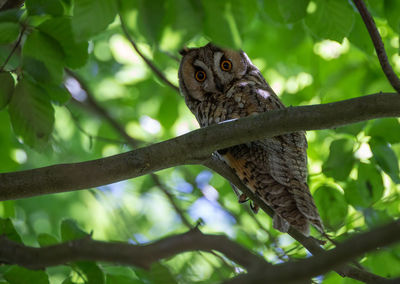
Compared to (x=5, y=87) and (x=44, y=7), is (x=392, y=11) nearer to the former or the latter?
(x=44, y=7)

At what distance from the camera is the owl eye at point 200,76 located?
10.6ft

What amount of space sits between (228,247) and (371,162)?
4.49 feet

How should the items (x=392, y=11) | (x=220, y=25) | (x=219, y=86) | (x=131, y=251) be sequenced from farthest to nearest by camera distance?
(x=219, y=86) → (x=392, y=11) → (x=220, y=25) → (x=131, y=251)

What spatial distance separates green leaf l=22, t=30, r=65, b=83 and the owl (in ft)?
3.65

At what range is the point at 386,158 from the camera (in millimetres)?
2152

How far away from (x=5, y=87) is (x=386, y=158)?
179 centimetres

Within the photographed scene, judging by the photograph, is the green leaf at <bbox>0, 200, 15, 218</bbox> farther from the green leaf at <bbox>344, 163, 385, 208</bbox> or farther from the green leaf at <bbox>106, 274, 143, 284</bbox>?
the green leaf at <bbox>344, 163, 385, 208</bbox>

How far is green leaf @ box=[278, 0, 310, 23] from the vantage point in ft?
5.71

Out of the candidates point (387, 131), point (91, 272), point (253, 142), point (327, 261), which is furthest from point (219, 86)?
point (327, 261)

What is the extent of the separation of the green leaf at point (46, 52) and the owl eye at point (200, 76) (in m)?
1.46

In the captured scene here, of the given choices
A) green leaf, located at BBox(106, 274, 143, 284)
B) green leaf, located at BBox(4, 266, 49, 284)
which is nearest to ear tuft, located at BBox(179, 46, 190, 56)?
green leaf, located at BBox(106, 274, 143, 284)

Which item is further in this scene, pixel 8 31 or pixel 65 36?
pixel 65 36

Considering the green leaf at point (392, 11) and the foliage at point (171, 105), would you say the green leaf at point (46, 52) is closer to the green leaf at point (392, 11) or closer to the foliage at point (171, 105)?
the foliage at point (171, 105)

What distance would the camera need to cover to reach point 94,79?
4.95 meters
